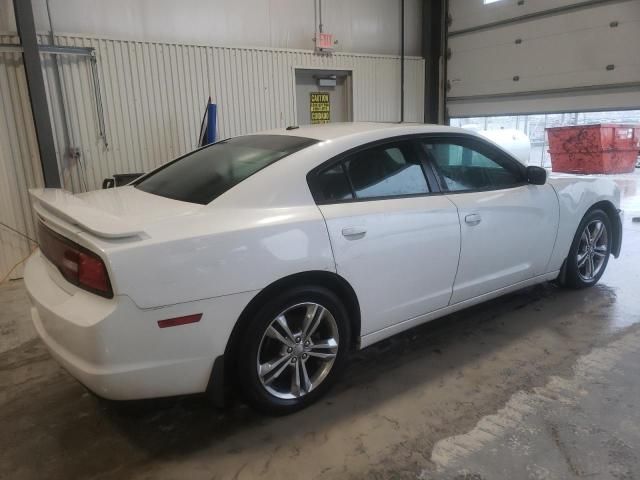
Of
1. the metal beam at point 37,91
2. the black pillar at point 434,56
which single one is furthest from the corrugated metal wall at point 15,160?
the black pillar at point 434,56

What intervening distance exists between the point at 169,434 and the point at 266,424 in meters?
0.44

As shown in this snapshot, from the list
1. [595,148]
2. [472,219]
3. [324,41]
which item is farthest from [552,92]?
[595,148]

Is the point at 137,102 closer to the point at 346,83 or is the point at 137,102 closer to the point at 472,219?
the point at 346,83

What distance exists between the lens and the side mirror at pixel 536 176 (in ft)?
10.4

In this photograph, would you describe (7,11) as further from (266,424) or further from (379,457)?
(379,457)

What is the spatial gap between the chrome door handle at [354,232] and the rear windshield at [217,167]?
0.49 meters

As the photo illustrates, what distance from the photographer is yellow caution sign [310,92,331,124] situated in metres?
7.01

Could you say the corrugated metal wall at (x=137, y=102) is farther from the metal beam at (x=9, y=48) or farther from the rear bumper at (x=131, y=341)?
the rear bumper at (x=131, y=341)

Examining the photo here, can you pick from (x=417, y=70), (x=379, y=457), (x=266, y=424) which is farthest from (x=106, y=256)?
(x=417, y=70)

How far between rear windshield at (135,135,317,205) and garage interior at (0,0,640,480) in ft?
3.35

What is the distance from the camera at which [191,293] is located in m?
1.86

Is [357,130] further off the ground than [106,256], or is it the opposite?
[357,130]

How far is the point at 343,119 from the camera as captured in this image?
7355 millimetres

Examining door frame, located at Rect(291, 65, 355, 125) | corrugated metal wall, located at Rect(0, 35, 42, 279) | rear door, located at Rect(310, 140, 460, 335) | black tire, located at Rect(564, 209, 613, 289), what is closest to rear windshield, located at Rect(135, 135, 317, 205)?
rear door, located at Rect(310, 140, 460, 335)
